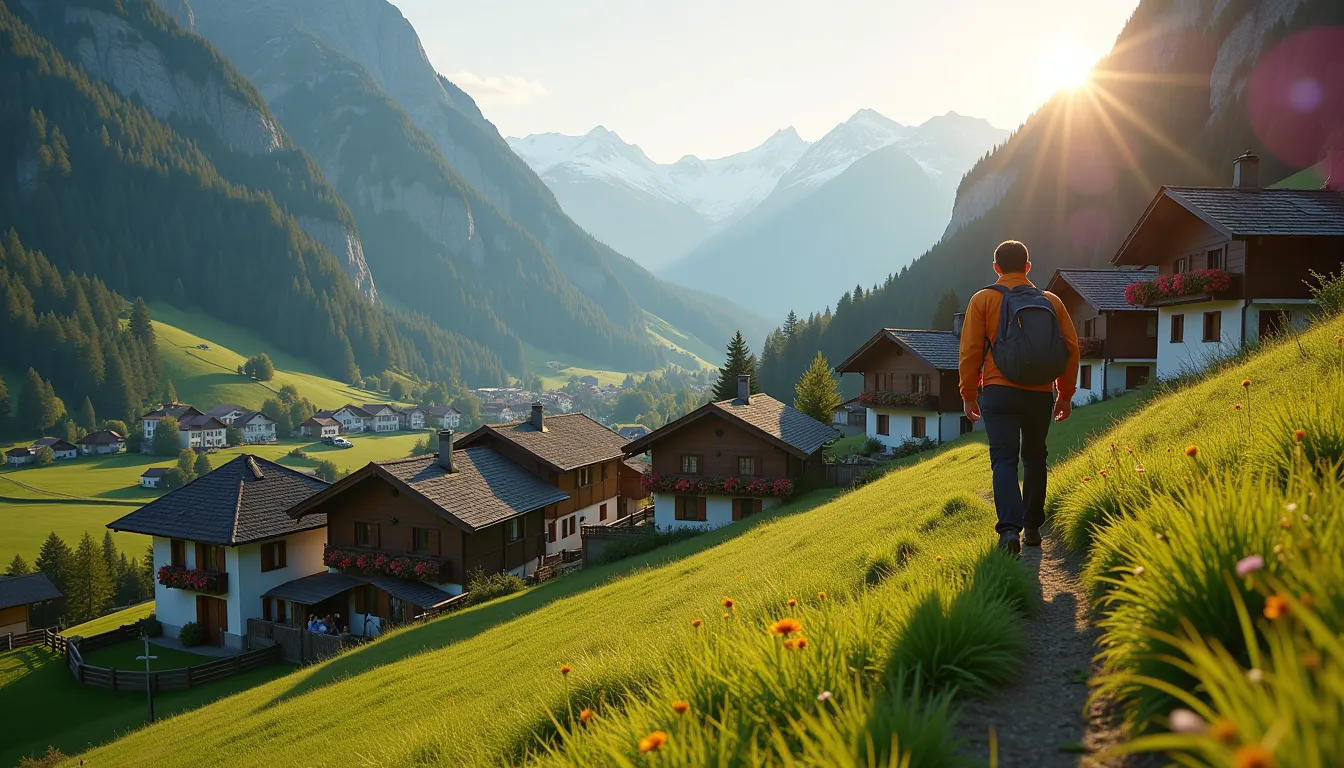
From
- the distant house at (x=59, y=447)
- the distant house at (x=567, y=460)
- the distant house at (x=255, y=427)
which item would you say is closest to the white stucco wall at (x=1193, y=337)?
the distant house at (x=567, y=460)

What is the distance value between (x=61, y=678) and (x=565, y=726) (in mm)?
37908

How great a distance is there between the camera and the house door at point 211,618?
112 feet

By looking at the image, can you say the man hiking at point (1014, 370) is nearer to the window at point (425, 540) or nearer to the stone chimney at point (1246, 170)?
the window at point (425, 540)

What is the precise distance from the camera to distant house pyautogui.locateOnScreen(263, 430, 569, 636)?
31703mm

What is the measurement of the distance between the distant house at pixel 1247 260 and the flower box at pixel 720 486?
16.5m

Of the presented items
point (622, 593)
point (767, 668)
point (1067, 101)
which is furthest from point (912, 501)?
point (1067, 101)

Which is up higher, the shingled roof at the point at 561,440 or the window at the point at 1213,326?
the window at the point at 1213,326

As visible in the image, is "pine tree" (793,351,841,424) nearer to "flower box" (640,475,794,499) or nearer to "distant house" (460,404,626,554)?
"distant house" (460,404,626,554)

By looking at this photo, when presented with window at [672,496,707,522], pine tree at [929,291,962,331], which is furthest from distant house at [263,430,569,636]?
pine tree at [929,291,962,331]

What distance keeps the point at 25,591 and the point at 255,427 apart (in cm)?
11682

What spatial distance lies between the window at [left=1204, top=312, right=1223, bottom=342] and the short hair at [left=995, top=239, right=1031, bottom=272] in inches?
1031

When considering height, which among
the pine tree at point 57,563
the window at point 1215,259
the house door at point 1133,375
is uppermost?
the window at point 1215,259

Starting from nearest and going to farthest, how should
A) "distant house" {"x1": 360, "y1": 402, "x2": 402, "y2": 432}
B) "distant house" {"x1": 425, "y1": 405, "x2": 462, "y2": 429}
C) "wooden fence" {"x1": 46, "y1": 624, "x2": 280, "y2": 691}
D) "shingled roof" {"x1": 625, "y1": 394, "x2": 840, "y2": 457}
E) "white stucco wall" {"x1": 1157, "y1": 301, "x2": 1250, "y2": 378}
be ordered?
"white stucco wall" {"x1": 1157, "y1": 301, "x2": 1250, "y2": 378}
"wooden fence" {"x1": 46, "y1": 624, "x2": 280, "y2": 691}
"shingled roof" {"x1": 625, "y1": 394, "x2": 840, "y2": 457}
"distant house" {"x1": 360, "y1": 402, "x2": 402, "y2": 432}
"distant house" {"x1": 425, "y1": 405, "x2": 462, "y2": 429}

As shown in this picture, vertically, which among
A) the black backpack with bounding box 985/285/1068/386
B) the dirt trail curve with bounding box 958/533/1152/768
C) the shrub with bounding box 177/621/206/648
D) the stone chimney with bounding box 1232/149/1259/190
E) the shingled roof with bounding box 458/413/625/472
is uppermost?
the stone chimney with bounding box 1232/149/1259/190
